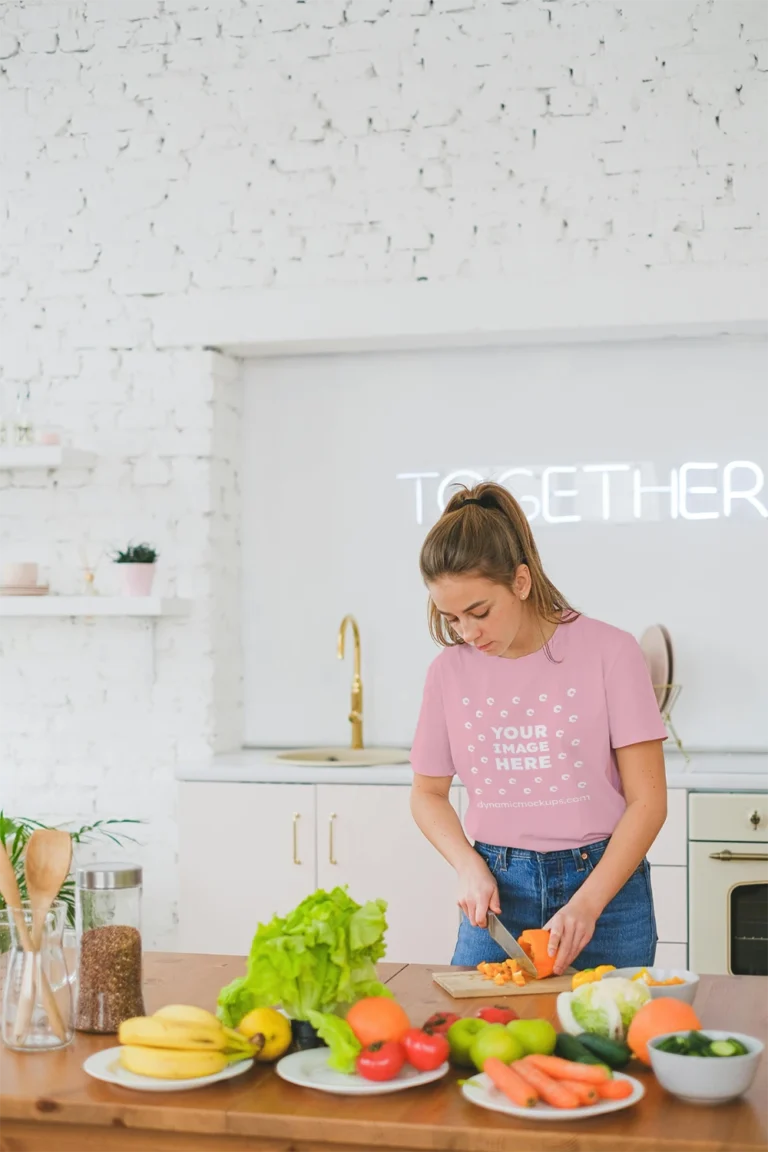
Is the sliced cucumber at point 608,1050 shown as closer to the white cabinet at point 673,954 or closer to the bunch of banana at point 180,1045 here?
the bunch of banana at point 180,1045

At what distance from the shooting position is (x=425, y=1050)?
65.3 inches

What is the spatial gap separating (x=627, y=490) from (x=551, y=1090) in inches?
120

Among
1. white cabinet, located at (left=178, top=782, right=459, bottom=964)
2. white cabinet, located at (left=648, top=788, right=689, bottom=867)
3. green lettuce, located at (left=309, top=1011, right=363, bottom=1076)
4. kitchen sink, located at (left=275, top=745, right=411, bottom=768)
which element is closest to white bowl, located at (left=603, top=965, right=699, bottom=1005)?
green lettuce, located at (left=309, top=1011, right=363, bottom=1076)

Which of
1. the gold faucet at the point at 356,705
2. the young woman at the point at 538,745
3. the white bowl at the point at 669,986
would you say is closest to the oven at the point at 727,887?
the gold faucet at the point at 356,705

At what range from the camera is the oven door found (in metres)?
3.68

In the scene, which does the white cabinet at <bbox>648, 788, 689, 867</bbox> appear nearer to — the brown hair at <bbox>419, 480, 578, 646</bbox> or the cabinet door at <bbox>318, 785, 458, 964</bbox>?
the cabinet door at <bbox>318, 785, 458, 964</bbox>

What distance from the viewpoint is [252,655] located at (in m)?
4.66

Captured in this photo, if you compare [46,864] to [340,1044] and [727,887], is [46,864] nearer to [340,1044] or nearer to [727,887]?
[340,1044]

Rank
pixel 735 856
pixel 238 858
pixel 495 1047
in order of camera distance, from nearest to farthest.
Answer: pixel 495 1047 → pixel 735 856 → pixel 238 858

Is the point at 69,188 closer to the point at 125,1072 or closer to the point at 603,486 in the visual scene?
the point at 603,486

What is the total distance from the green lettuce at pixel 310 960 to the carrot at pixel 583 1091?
0.32 metres

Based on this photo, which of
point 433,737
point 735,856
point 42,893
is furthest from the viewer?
point 735,856

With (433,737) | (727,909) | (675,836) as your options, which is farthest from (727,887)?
(433,737)

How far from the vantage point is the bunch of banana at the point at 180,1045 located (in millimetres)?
1660
